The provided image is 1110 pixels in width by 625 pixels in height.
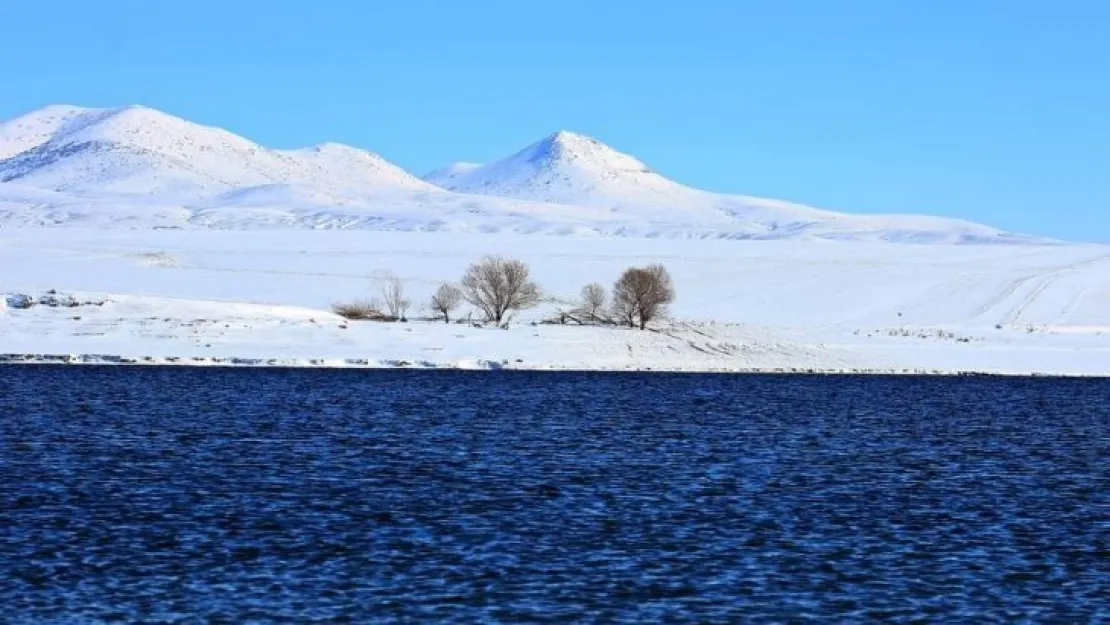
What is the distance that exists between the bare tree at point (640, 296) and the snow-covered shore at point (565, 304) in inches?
49.0

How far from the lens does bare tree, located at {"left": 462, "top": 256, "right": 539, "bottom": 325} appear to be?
95750 mm

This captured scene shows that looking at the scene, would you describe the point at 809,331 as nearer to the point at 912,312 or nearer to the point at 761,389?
the point at 912,312

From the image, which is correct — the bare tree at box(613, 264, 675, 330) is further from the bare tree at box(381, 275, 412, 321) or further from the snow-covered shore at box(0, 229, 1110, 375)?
the bare tree at box(381, 275, 412, 321)

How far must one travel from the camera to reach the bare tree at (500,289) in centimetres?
9575

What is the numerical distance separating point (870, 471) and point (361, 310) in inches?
2374

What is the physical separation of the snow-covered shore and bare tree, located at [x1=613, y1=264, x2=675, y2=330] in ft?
4.08

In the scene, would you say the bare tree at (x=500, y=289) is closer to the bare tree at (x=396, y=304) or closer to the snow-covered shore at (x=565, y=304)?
the snow-covered shore at (x=565, y=304)

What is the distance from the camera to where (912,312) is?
112 meters

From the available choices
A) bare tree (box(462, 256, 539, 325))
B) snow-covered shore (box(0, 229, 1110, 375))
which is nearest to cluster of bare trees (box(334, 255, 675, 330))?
bare tree (box(462, 256, 539, 325))

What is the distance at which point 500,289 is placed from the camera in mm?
95688

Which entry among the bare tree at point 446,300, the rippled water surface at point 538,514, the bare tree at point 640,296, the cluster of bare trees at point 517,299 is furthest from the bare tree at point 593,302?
the rippled water surface at point 538,514

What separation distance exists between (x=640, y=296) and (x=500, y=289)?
27.5 feet

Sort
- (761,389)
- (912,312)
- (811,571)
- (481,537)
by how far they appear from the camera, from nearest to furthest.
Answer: (811,571), (481,537), (761,389), (912,312)

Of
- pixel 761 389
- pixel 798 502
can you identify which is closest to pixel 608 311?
pixel 761 389
